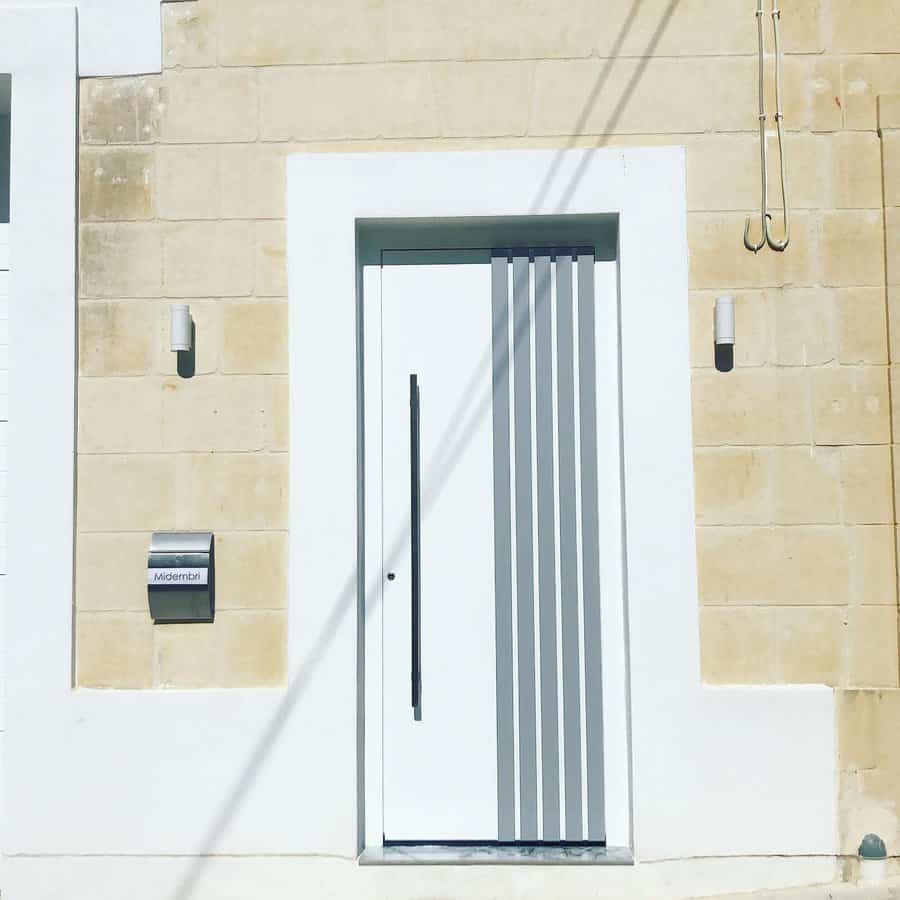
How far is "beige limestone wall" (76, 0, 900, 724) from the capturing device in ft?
13.5

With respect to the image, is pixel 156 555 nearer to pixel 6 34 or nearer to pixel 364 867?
pixel 364 867

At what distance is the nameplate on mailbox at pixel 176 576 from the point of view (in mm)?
4098

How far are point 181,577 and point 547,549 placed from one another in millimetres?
1438

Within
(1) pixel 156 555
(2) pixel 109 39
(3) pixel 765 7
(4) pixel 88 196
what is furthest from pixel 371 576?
(3) pixel 765 7

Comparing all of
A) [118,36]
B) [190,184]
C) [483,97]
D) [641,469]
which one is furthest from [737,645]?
[118,36]

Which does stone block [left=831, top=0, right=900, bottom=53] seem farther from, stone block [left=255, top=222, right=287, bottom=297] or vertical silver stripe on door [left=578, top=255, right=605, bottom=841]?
stone block [left=255, top=222, right=287, bottom=297]

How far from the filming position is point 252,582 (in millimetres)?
4172

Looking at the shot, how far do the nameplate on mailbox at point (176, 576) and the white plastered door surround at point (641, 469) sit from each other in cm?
36

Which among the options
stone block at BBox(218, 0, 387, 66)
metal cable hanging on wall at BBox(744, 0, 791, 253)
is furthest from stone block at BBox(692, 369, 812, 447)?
stone block at BBox(218, 0, 387, 66)

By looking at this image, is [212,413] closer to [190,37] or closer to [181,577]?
[181,577]

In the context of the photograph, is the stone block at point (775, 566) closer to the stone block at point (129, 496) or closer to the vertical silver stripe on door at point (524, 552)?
the vertical silver stripe on door at point (524, 552)

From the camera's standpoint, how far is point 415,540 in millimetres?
4301

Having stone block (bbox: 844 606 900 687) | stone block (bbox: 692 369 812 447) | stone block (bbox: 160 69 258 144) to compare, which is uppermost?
stone block (bbox: 160 69 258 144)

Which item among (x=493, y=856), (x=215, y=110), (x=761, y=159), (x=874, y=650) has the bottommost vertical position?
(x=493, y=856)
